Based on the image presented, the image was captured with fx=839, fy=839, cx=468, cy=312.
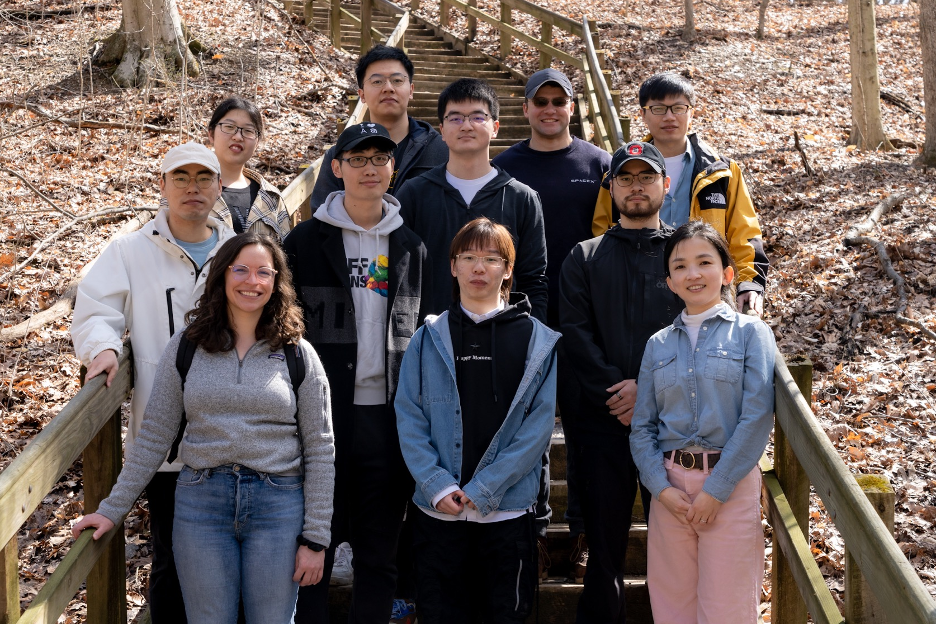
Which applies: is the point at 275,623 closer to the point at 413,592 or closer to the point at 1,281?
the point at 413,592

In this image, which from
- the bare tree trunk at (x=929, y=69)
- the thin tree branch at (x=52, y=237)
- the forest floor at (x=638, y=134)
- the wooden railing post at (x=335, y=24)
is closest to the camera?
the forest floor at (x=638, y=134)

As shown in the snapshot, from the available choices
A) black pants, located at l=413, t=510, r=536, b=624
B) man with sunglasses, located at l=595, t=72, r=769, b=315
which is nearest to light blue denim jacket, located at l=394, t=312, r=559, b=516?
black pants, located at l=413, t=510, r=536, b=624

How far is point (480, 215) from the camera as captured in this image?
3.92 metres

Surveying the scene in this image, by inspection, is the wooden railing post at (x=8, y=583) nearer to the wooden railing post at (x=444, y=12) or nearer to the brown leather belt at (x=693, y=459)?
the brown leather belt at (x=693, y=459)

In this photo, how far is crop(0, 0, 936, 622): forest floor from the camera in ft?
17.6

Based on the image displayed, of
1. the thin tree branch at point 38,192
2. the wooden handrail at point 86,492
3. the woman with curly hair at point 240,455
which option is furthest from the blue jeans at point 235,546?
the thin tree branch at point 38,192

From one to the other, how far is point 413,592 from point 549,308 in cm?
158

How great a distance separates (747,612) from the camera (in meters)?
3.07

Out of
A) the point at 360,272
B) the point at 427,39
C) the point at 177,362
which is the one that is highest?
the point at 427,39

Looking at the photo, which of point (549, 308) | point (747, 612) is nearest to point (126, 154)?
point (549, 308)

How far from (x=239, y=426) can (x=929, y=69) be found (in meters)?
10.3

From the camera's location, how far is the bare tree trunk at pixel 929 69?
10117 millimetres

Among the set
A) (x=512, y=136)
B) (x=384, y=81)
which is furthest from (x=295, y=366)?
(x=512, y=136)

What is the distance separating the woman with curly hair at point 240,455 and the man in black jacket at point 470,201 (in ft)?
3.16
